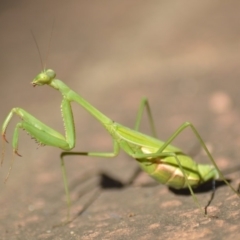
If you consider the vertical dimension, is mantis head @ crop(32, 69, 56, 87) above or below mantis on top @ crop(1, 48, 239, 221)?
above

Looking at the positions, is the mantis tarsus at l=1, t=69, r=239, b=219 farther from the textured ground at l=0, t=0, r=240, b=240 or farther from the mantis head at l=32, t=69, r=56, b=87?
the textured ground at l=0, t=0, r=240, b=240

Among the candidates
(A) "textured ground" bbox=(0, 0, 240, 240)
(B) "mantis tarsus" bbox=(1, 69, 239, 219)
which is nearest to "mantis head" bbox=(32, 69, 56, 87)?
(B) "mantis tarsus" bbox=(1, 69, 239, 219)

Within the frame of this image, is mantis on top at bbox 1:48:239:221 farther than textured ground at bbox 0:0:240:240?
No

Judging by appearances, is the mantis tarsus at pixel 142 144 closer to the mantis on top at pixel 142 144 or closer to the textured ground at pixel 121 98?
the mantis on top at pixel 142 144

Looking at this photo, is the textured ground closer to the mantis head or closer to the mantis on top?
the mantis on top

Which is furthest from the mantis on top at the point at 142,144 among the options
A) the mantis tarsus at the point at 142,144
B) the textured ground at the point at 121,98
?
the textured ground at the point at 121,98

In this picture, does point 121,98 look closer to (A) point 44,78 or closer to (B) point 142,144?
(B) point 142,144

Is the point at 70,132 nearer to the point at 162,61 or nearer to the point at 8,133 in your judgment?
the point at 8,133

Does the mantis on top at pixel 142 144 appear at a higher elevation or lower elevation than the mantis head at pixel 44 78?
lower

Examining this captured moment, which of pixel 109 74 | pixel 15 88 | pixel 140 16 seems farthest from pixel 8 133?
pixel 140 16
